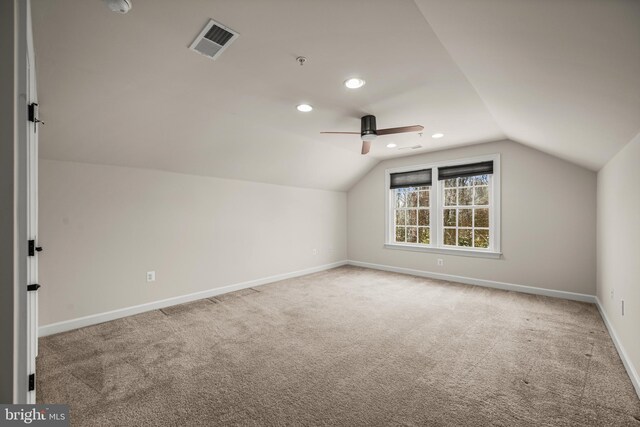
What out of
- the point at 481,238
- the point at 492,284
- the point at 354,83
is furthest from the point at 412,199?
the point at 354,83

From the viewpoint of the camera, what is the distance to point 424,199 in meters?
5.73

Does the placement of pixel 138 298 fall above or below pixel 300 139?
below

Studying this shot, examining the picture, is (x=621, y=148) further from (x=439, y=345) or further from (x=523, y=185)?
(x=439, y=345)

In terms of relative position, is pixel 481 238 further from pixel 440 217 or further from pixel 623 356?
pixel 623 356

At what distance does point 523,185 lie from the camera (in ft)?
14.6

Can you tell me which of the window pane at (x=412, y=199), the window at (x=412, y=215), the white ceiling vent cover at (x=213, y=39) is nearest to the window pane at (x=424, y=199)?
the window at (x=412, y=215)

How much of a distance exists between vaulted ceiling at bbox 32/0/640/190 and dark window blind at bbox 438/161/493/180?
0.89 m

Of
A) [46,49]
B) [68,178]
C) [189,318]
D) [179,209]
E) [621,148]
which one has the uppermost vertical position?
[46,49]

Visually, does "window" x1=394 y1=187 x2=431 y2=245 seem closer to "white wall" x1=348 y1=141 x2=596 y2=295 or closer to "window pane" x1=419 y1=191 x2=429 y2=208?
"window pane" x1=419 y1=191 x2=429 y2=208

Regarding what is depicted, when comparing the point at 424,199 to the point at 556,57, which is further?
the point at 424,199

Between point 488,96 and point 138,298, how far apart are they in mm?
4706

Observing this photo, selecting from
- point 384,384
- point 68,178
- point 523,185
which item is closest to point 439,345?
point 384,384

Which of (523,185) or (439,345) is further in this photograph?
(523,185)

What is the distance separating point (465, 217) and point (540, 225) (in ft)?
3.65
